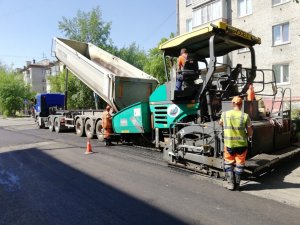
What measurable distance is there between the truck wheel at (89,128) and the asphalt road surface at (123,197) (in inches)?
175

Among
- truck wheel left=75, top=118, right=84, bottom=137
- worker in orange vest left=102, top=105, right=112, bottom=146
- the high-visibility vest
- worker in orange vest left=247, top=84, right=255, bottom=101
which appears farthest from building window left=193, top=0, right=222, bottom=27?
the high-visibility vest

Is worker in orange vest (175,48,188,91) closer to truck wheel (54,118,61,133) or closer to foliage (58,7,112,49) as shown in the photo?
truck wheel (54,118,61,133)

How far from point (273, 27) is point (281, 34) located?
2.39 feet

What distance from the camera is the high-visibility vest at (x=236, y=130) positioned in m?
5.32

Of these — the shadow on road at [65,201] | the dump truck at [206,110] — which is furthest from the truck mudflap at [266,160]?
the shadow on road at [65,201]

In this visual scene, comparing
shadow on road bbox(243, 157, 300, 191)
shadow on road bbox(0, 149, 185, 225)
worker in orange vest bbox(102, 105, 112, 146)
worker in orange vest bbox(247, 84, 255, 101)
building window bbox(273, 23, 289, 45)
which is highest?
building window bbox(273, 23, 289, 45)

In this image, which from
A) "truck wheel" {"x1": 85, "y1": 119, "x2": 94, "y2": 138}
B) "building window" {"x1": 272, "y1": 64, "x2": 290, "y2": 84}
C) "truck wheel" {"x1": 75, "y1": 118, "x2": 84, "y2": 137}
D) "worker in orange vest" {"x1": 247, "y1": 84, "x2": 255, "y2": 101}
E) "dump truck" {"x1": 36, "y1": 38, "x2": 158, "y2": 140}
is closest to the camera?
"worker in orange vest" {"x1": 247, "y1": 84, "x2": 255, "y2": 101}

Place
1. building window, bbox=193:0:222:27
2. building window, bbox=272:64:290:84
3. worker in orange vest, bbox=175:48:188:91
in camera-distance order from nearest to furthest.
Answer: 1. worker in orange vest, bbox=175:48:188:91
2. building window, bbox=272:64:290:84
3. building window, bbox=193:0:222:27

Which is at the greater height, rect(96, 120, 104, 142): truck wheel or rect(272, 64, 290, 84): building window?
rect(272, 64, 290, 84): building window

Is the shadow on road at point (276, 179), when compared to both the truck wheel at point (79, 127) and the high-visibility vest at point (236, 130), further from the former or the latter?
the truck wheel at point (79, 127)

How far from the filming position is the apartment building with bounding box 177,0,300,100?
62.4ft

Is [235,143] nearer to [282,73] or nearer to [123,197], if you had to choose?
[123,197]

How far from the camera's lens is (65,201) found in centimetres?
501

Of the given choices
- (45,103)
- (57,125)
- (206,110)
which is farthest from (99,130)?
(45,103)
